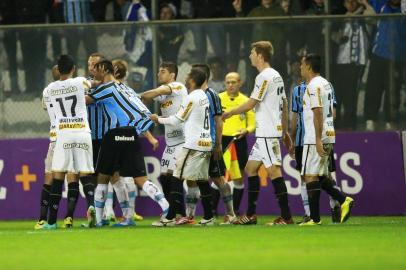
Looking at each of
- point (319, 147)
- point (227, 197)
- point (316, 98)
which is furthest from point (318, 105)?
point (227, 197)

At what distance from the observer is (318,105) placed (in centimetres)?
1598

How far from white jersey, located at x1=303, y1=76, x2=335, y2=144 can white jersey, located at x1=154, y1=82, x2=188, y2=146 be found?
7.05 ft

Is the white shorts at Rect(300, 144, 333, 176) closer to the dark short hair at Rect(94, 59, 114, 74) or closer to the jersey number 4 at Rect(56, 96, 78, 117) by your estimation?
the dark short hair at Rect(94, 59, 114, 74)

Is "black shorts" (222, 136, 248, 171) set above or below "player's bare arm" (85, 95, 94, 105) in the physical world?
below

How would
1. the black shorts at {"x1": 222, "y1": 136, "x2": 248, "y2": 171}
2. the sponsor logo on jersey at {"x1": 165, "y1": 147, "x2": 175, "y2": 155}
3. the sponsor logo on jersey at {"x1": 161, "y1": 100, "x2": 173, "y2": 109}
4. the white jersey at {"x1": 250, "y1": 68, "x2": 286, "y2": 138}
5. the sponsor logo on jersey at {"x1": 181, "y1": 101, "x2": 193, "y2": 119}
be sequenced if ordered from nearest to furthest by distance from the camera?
the sponsor logo on jersey at {"x1": 181, "y1": 101, "x2": 193, "y2": 119} → the white jersey at {"x1": 250, "y1": 68, "x2": 286, "y2": 138} → the sponsor logo on jersey at {"x1": 161, "y1": 100, "x2": 173, "y2": 109} → the sponsor logo on jersey at {"x1": 165, "y1": 147, "x2": 175, "y2": 155} → the black shorts at {"x1": 222, "y1": 136, "x2": 248, "y2": 171}

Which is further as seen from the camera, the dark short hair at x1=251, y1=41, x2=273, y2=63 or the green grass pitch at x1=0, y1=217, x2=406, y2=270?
the dark short hair at x1=251, y1=41, x2=273, y2=63

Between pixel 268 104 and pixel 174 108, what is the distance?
6.38 ft

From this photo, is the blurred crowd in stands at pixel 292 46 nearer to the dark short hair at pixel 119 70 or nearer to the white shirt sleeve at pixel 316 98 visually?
the dark short hair at pixel 119 70

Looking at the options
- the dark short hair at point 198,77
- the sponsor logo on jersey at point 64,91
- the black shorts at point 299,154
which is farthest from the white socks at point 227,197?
the sponsor logo on jersey at point 64,91

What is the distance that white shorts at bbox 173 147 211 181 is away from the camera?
16.5m

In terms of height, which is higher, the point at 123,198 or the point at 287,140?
the point at 287,140

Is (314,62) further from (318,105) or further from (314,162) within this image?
(314,162)

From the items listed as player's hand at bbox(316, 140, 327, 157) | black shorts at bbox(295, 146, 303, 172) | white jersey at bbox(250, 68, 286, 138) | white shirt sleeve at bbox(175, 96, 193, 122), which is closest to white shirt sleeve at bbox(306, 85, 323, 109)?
player's hand at bbox(316, 140, 327, 157)

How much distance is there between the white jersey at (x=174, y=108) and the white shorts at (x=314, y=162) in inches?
95.3
